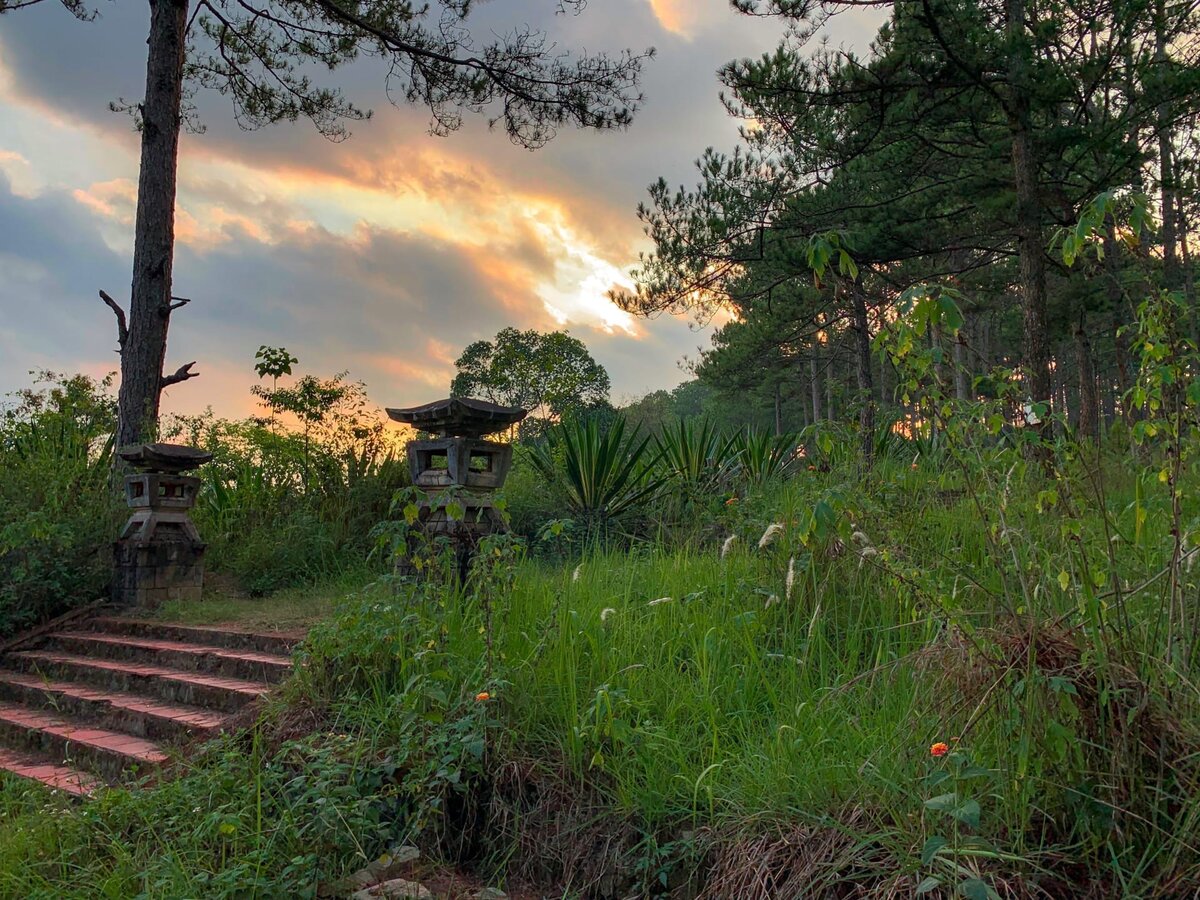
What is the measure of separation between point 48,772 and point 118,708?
649mm

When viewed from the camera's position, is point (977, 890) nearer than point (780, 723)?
Yes

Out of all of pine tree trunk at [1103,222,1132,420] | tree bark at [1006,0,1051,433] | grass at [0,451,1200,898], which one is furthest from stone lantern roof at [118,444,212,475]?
tree bark at [1006,0,1051,433]

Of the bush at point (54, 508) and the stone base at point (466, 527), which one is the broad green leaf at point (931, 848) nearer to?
the stone base at point (466, 527)

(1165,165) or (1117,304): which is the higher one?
(1165,165)

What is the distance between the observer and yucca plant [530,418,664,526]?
8.70 meters

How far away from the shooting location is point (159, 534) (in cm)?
845

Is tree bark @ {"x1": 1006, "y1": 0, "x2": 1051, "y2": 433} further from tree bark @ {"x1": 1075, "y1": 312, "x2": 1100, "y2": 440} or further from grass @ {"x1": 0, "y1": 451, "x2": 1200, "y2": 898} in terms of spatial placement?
grass @ {"x1": 0, "y1": 451, "x2": 1200, "y2": 898}

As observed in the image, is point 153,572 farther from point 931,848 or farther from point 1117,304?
point 1117,304

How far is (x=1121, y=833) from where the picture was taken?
232 centimetres

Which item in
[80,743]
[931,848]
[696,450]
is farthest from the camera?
[696,450]

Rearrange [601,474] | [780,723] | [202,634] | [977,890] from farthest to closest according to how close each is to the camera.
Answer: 1. [601,474]
2. [202,634]
3. [780,723]
4. [977,890]

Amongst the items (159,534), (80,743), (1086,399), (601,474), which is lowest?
(80,743)

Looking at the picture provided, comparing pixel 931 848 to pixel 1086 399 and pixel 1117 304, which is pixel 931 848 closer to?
pixel 1086 399

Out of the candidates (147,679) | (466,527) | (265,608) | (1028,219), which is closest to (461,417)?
(466,527)
